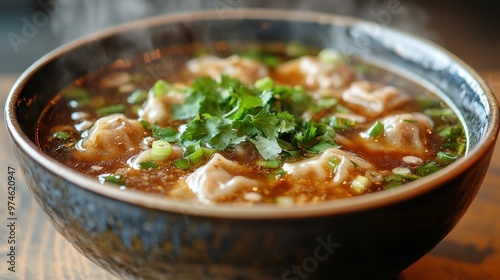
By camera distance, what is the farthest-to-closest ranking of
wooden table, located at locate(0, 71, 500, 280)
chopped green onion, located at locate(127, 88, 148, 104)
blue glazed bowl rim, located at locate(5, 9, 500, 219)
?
chopped green onion, located at locate(127, 88, 148, 104) → wooden table, located at locate(0, 71, 500, 280) → blue glazed bowl rim, located at locate(5, 9, 500, 219)

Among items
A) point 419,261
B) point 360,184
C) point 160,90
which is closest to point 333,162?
point 360,184

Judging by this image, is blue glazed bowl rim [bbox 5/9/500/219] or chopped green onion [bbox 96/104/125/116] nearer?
A: blue glazed bowl rim [bbox 5/9/500/219]

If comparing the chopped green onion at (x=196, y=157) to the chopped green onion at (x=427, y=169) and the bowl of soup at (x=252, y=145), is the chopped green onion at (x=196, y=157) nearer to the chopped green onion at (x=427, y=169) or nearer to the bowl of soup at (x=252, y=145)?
→ the bowl of soup at (x=252, y=145)

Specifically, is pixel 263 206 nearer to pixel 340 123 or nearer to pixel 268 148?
pixel 268 148

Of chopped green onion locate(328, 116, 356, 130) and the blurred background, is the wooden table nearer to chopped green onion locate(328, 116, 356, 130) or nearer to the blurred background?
chopped green onion locate(328, 116, 356, 130)

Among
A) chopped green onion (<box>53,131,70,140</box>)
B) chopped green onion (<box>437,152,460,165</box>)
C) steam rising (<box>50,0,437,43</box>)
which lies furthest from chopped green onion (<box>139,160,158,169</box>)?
steam rising (<box>50,0,437,43</box>)

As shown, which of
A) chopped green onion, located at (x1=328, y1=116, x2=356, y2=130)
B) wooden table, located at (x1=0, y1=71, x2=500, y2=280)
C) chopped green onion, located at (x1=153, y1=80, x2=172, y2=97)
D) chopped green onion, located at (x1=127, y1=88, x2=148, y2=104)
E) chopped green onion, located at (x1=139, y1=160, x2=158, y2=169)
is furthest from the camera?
chopped green onion, located at (x1=127, y1=88, x2=148, y2=104)

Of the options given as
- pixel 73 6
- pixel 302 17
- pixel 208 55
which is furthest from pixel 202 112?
pixel 73 6
